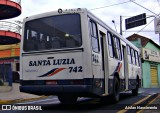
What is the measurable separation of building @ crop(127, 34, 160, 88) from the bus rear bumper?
31.9 m

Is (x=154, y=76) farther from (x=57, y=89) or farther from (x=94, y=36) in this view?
(x=57, y=89)

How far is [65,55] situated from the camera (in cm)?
921

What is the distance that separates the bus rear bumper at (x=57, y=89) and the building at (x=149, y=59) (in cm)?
3193

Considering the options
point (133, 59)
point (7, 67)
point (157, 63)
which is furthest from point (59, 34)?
point (157, 63)

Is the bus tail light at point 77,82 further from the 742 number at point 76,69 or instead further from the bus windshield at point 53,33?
the bus windshield at point 53,33

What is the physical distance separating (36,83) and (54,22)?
2.04 metres

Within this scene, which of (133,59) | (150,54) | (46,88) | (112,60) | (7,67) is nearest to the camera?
(46,88)

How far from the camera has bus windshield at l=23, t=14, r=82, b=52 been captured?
9289 millimetres

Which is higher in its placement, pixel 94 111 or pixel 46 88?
pixel 46 88

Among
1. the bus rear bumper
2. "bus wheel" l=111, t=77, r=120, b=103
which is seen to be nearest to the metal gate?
"bus wheel" l=111, t=77, r=120, b=103

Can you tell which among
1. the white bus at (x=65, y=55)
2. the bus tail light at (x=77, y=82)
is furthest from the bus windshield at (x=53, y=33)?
the bus tail light at (x=77, y=82)

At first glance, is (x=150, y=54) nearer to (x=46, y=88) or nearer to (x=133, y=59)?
(x=133, y=59)

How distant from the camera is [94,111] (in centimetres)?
938

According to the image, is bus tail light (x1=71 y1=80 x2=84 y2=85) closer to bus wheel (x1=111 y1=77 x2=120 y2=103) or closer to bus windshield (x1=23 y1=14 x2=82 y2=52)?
bus windshield (x1=23 y1=14 x2=82 y2=52)
